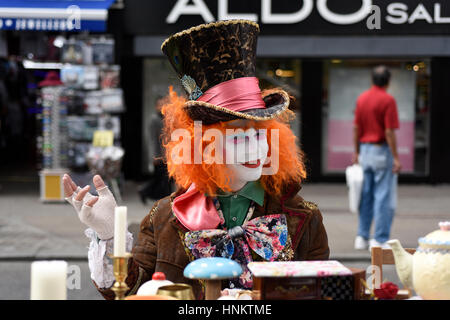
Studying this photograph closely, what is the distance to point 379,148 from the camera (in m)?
7.79

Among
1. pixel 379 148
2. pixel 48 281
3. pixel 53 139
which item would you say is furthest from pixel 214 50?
pixel 53 139

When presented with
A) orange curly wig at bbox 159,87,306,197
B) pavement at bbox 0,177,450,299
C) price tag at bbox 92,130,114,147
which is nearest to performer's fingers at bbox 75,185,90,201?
orange curly wig at bbox 159,87,306,197

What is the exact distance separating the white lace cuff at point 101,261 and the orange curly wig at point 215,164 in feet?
1.22

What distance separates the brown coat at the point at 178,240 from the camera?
2.74m

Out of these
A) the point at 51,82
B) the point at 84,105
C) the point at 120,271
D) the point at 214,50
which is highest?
the point at 51,82

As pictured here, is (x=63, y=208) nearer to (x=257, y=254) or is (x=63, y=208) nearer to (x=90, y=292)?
(x=90, y=292)

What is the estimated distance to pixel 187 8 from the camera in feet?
34.8

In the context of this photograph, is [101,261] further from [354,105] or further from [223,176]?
[354,105]

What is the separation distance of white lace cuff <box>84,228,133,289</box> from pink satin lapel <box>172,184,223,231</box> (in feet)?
0.83

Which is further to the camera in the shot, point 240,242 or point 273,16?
point 273,16

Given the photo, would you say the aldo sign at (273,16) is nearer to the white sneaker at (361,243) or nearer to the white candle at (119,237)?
the white sneaker at (361,243)

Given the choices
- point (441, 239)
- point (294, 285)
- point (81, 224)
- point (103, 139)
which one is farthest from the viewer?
point (103, 139)

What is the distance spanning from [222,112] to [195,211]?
40 cm

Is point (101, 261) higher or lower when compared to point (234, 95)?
lower
